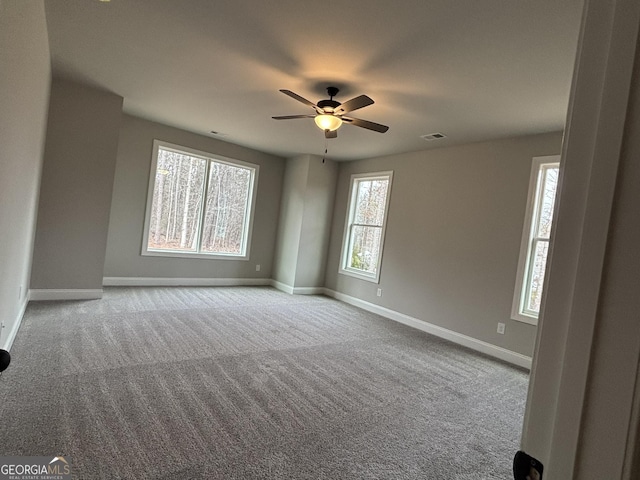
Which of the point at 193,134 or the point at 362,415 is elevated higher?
the point at 193,134

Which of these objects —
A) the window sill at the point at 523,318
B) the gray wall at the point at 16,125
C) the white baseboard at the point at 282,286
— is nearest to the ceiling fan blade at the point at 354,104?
the gray wall at the point at 16,125

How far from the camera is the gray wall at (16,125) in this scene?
1.71 metres

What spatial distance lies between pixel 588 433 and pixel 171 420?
227 centimetres

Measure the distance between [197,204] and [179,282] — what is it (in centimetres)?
139

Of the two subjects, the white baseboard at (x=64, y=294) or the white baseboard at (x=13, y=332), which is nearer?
the white baseboard at (x=13, y=332)

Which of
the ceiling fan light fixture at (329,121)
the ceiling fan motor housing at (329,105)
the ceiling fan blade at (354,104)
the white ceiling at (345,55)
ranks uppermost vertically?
the white ceiling at (345,55)

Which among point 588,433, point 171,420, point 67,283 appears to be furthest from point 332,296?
Answer: point 588,433

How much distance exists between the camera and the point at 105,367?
8.95 feet

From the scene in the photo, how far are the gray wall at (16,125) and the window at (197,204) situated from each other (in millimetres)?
2661

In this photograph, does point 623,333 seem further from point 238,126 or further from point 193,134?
point 193,134

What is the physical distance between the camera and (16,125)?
208 cm

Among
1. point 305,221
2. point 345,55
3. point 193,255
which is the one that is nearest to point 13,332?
point 193,255

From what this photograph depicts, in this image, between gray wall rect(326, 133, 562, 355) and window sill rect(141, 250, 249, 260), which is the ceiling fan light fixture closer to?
gray wall rect(326, 133, 562, 355)

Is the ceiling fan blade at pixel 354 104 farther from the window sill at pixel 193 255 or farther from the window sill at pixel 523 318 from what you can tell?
the window sill at pixel 193 255
